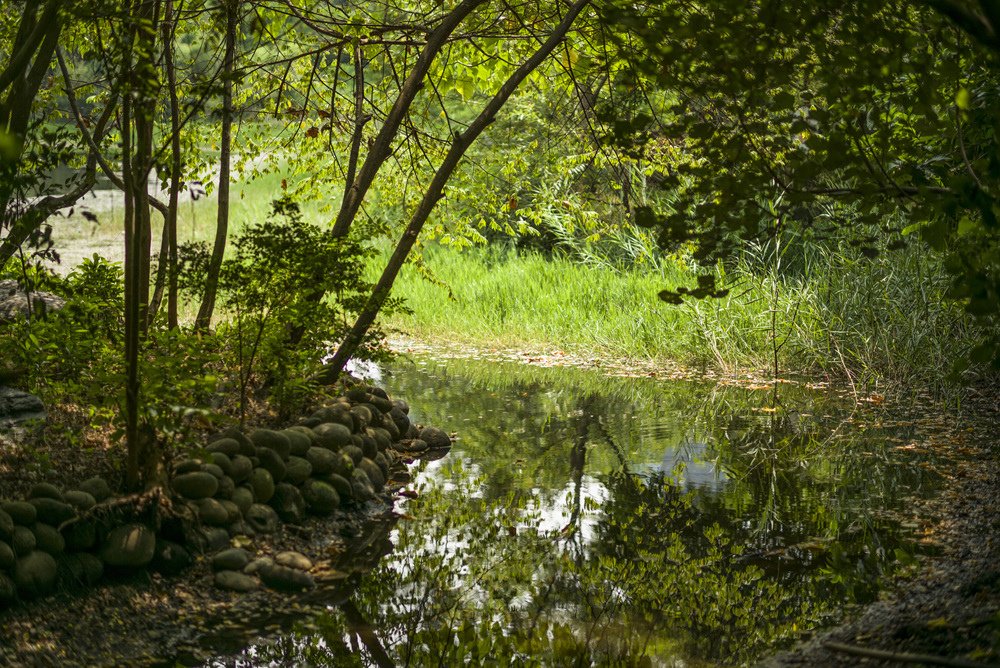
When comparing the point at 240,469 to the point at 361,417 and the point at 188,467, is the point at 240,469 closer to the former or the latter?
the point at 188,467

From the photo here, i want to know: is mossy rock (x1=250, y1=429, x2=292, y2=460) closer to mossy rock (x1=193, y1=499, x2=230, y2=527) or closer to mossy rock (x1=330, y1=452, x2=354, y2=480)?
mossy rock (x1=330, y1=452, x2=354, y2=480)

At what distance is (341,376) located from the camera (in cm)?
753

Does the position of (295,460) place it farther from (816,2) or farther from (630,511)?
(816,2)

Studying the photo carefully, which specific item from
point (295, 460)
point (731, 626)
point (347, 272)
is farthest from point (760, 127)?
point (347, 272)

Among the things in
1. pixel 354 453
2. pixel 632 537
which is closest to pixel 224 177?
pixel 354 453

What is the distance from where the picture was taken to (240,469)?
5.52 m

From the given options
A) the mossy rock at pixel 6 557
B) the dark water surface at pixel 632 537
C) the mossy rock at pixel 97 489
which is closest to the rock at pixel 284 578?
the dark water surface at pixel 632 537

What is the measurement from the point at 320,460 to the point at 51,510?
78.9 inches

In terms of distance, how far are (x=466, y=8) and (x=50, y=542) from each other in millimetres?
4213

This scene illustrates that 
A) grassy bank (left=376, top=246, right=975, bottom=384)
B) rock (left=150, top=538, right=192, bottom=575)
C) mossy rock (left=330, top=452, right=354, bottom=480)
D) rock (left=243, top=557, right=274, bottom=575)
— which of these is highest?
grassy bank (left=376, top=246, right=975, bottom=384)

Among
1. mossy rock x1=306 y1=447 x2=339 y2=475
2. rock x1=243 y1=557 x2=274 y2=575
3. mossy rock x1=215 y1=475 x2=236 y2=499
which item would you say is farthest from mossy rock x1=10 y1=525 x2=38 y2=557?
mossy rock x1=306 y1=447 x2=339 y2=475

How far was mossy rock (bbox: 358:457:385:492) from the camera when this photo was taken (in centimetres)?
669

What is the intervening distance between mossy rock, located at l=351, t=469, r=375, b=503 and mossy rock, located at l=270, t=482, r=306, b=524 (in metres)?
0.54

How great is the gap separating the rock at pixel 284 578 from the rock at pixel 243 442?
3.14 feet
